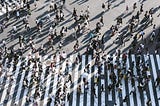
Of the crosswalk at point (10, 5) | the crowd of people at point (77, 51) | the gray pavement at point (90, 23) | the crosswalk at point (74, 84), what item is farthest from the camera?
the crosswalk at point (10, 5)

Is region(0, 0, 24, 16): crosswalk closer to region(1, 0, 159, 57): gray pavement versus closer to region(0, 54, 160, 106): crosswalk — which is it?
region(1, 0, 159, 57): gray pavement

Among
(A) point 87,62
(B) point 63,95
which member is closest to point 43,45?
(A) point 87,62

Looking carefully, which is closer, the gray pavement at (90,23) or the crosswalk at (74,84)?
the crosswalk at (74,84)

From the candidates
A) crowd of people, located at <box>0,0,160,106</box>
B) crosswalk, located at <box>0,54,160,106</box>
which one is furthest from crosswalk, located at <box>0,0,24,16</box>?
crosswalk, located at <box>0,54,160,106</box>

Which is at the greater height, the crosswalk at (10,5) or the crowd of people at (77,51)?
the crosswalk at (10,5)

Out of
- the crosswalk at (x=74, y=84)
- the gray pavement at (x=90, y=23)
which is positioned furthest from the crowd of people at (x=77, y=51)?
the gray pavement at (x=90, y=23)

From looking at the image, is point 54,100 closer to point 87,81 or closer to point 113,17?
point 87,81

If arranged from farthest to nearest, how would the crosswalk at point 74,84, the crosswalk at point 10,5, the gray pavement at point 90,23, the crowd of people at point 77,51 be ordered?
the crosswalk at point 10,5 < the gray pavement at point 90,23 < the crowd of people at point 77,51 < the crosswalk at point 74,84

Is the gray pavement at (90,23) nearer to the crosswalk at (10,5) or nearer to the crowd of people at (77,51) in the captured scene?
the crowd of people at (77,51)
